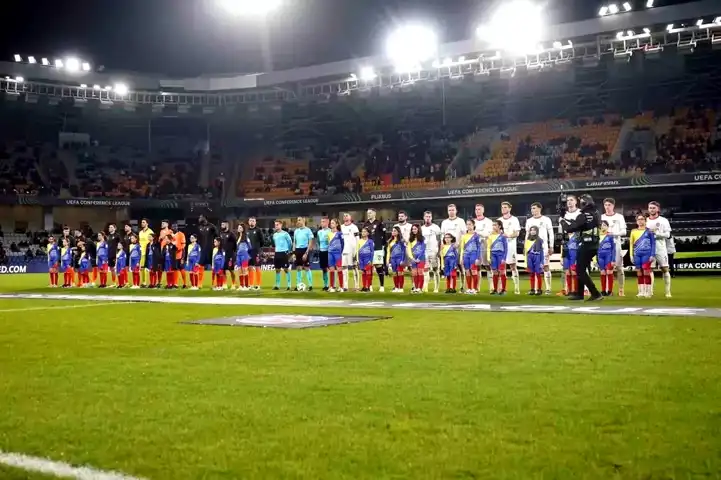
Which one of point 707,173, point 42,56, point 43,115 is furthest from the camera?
point 43,115

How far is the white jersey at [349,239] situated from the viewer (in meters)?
19.2

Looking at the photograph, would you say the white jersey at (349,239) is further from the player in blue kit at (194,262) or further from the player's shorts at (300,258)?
the player in blue kit at (194,262)

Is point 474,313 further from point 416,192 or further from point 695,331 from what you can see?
point 416,192

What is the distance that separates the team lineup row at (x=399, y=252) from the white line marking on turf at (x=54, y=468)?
43.6ft

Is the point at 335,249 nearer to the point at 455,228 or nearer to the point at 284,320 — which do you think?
the point at 455,228

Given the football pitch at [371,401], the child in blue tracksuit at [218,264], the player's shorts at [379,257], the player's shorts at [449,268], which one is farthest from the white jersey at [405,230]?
the football pitch at [371,401]

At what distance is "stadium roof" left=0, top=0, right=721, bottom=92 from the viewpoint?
30.8m

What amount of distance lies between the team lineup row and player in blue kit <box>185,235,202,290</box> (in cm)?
3

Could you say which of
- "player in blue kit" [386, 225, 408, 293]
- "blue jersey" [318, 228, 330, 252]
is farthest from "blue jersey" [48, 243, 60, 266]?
"player in blue kit" [386, 225, 408, 293]

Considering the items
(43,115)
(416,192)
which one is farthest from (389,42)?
(43,115)

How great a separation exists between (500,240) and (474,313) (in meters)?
5.03

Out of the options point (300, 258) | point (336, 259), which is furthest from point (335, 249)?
point (300, 258)

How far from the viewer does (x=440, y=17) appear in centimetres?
3494

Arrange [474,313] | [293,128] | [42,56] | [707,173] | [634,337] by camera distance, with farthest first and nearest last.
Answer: [293,128], [42,56], [707,173], [474,313], [634,337]
